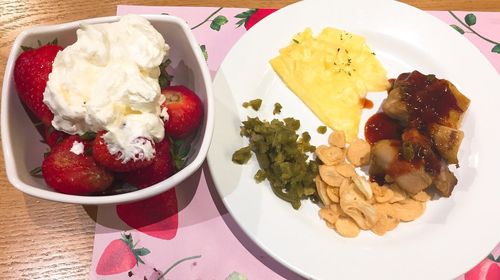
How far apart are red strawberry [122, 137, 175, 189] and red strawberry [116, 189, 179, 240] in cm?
28

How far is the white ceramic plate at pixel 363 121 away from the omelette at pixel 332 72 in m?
0.04

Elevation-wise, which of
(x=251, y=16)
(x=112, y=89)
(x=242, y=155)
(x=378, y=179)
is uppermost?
(x=112, y=89)

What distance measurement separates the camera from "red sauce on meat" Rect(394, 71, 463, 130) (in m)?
1.51

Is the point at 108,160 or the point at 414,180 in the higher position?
the point at 108,160

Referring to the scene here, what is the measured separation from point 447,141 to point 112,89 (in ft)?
3.54

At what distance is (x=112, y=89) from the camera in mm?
1021

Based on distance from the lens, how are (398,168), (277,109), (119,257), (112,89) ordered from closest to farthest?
(112,89), (119,257), (398,168), (277,109)

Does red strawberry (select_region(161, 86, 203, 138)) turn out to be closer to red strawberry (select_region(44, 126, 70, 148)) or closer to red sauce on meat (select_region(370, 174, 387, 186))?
red strawberry (select_region(44, 126, 70, 148))

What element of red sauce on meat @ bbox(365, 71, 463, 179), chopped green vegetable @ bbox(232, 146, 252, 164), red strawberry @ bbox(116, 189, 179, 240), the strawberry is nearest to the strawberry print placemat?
red strawberry @ bbox(116, 189, 179, 240)

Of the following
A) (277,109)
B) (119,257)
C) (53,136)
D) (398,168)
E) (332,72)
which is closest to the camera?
(53,136)

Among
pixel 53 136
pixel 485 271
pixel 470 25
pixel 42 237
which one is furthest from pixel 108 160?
pixel 470 25

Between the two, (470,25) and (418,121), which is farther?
(470,25)

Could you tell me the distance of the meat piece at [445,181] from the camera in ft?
4.70

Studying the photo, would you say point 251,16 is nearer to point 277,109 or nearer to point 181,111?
point 277,109
